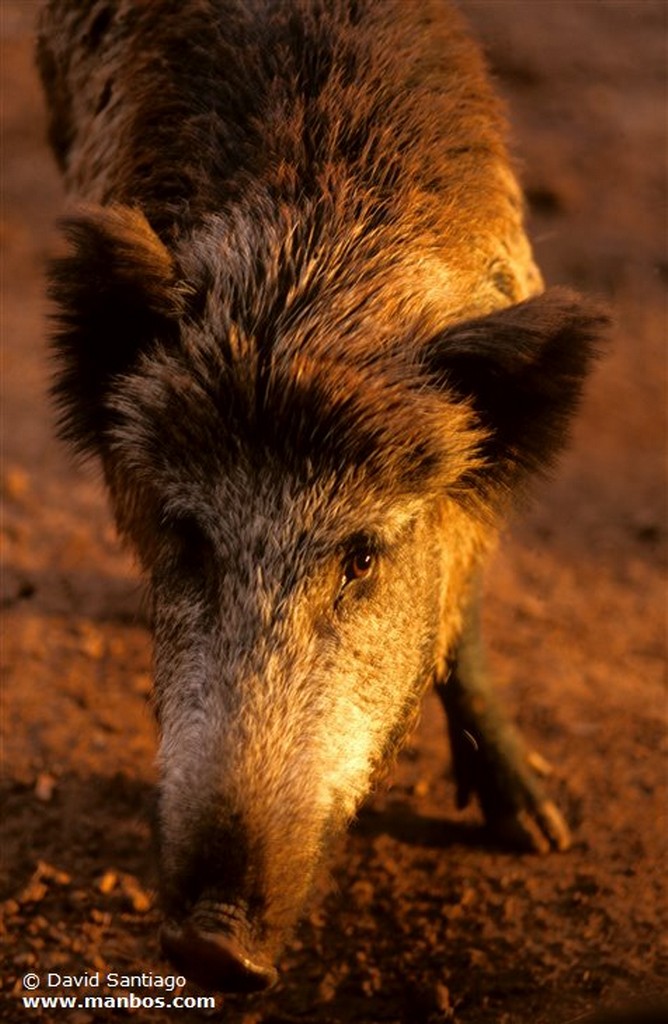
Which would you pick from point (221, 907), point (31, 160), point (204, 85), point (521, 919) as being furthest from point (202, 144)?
point (31, 160)

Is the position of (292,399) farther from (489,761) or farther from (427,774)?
(427,774)

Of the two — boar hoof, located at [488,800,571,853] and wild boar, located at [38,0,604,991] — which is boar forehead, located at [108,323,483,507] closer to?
wild boar, located at [38,0,604,991]

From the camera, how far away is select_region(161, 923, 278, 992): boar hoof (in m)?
2.76

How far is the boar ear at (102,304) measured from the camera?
11.1ft

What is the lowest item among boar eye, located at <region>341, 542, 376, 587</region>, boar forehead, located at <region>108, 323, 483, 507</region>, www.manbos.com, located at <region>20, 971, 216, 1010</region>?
www.manbos.com, located at <region>20, 971, 216, 1010</region>

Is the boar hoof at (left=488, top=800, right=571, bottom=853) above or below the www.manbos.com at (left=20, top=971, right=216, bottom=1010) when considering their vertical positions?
below

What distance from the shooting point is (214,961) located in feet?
9.13

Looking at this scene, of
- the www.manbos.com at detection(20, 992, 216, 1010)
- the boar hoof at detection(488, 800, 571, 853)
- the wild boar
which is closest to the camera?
the wild boar

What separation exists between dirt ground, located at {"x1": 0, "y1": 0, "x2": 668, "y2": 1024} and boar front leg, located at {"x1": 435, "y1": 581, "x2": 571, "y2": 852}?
99 mm

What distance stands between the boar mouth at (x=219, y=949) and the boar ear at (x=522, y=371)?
145 cm

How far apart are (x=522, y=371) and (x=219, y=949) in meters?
1.61

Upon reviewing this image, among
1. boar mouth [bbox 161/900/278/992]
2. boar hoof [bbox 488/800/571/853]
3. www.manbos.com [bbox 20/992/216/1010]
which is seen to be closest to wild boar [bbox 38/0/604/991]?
boar mouth [bbox 161/900/278/992]

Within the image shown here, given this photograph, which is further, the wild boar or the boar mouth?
the wild boar

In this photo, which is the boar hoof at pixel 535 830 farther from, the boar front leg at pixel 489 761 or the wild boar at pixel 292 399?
the wild boar at pixel 292 399
